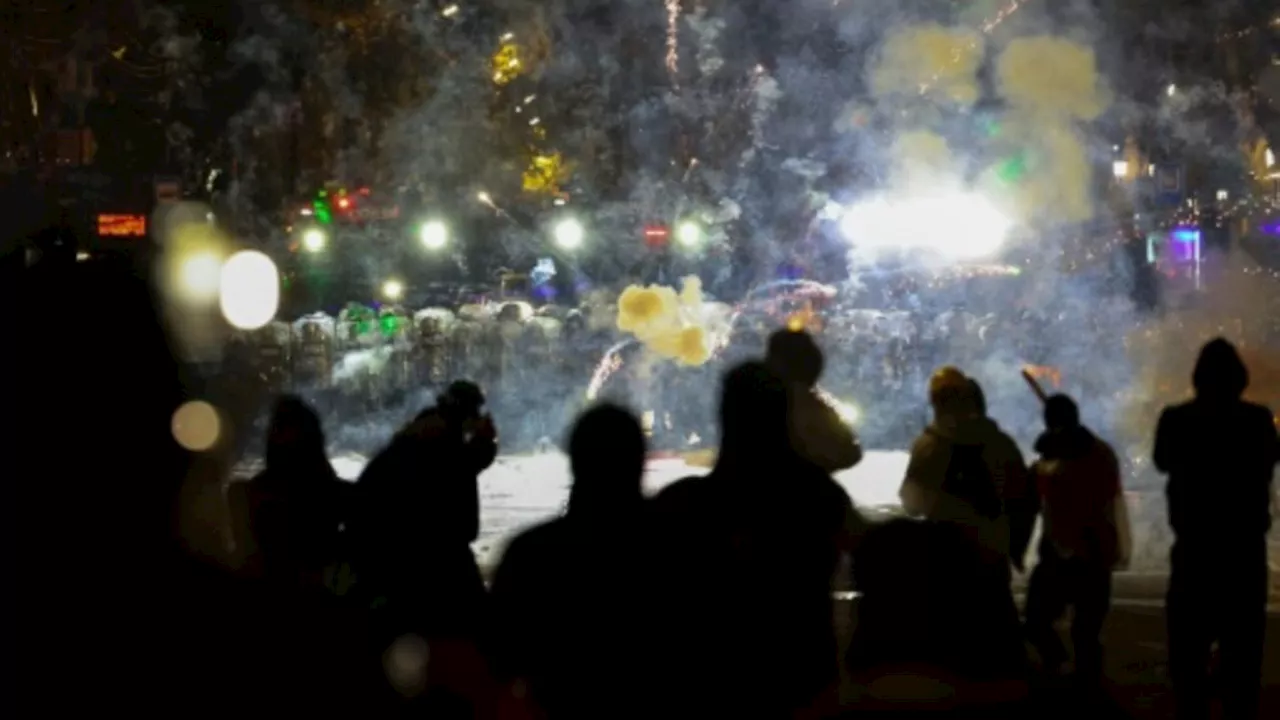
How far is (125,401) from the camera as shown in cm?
278

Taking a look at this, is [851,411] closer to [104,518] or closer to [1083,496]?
[1083,496]

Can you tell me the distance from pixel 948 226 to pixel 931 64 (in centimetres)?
456

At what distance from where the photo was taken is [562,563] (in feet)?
11.9

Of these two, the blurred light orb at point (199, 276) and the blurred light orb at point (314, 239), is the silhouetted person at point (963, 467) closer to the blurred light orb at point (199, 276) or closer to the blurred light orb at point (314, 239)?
the blurred light orb at point (199, 276)

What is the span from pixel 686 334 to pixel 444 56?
11.7 metres

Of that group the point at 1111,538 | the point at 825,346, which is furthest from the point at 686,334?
the point at 1111,538

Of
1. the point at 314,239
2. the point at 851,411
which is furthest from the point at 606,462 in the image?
the point at 314,239

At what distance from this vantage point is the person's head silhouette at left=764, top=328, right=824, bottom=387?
6.19 m

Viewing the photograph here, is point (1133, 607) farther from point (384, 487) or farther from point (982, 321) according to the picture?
point (982, 321)

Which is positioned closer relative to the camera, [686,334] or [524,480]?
[524,480]

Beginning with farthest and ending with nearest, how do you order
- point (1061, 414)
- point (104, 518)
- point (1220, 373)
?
point (1061, 414) → point (1220, 373) → point (104, 518)

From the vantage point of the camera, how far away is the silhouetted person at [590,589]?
3.63m

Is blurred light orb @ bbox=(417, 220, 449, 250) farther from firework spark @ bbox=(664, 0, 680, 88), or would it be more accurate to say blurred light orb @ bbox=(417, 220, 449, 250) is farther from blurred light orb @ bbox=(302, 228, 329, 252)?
firework spark @ bbox=(664, 0, 680, 88)

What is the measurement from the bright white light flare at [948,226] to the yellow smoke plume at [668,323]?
688 centimetres
